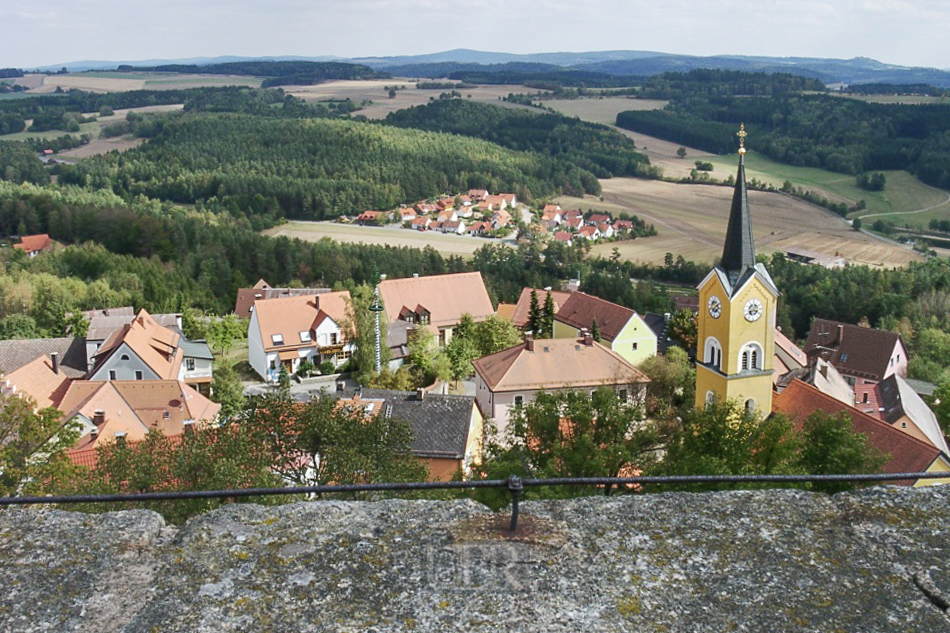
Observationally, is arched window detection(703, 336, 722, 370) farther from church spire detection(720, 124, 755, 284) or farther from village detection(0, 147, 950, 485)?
church spire detection(720, 124, 755, 284)

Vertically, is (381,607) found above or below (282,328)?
above

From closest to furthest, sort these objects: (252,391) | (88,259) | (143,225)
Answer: (252,391) → (88,259) → (143,225)

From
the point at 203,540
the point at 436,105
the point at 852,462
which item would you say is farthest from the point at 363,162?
the point at 203,540

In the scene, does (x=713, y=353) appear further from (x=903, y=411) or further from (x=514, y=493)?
(x=514, y=493)

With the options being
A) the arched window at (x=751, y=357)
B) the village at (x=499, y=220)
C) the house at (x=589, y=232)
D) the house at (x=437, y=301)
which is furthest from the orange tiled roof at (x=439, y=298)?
the house at (x=589, y=232)

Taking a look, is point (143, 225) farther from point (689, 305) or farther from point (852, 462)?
point (852, 462)

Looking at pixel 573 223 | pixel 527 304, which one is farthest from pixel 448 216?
pixel 527 304

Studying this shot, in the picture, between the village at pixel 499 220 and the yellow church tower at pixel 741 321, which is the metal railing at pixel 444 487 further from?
the village at pixel 499 220
